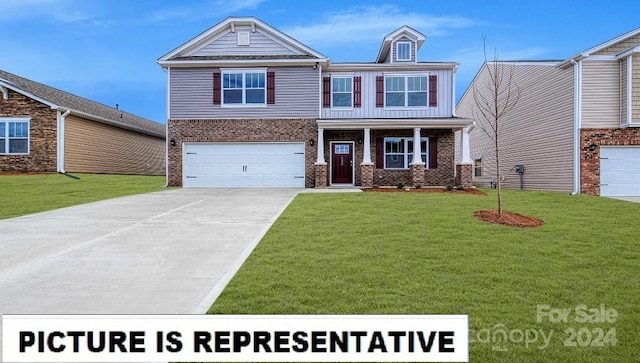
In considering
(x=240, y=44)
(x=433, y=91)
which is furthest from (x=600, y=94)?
(x=240, y=44)

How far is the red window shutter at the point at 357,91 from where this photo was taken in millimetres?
21344

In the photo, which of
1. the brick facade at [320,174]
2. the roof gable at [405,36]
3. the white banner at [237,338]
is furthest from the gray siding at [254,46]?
the white banner at [237,338]

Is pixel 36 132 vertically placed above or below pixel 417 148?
above

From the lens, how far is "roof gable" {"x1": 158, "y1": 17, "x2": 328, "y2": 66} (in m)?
20.9

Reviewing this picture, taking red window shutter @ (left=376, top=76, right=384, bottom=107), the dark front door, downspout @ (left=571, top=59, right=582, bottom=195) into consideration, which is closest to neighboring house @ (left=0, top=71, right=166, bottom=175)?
the dark front door

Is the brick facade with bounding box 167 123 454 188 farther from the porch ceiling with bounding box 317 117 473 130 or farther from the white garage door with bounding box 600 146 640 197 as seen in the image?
the white garage door with bounding box 600 146 640 197

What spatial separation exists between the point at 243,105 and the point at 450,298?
679 inches

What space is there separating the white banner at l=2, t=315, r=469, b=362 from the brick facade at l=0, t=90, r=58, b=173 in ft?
71.6

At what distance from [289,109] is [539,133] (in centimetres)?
1225

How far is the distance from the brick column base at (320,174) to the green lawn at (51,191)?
724 centimetres

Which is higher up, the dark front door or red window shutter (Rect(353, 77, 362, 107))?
red window shutter (Rect(353, 77, 362, 107))

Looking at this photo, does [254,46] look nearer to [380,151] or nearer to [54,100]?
[380,151]

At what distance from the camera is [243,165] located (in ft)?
68.1

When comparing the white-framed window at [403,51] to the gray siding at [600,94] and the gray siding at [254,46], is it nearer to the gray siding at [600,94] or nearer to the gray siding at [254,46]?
the gray siding at [254,46]
